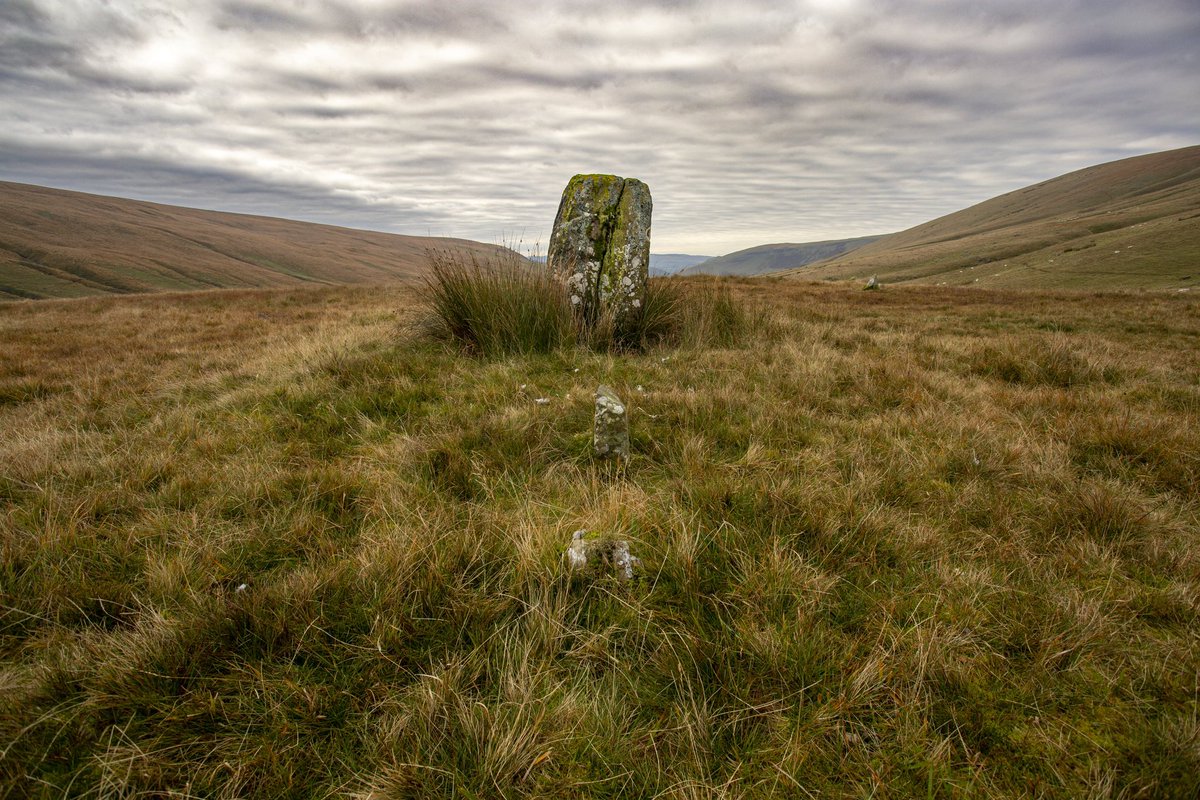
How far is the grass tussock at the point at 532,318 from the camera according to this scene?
648 centimetres

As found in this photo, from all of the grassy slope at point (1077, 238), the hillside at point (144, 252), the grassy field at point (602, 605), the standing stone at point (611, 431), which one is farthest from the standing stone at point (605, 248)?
the hillside at point (144, 252)

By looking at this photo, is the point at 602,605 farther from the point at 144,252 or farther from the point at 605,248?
the point at 144,252

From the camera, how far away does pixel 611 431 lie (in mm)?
3377

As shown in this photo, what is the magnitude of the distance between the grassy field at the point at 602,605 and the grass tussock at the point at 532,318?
2263 millimetres

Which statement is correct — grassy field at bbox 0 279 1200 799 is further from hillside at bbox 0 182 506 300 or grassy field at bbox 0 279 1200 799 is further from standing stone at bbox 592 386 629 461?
hillside at bbox 0 182 506 300

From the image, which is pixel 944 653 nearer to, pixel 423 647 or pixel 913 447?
pixel 423 647

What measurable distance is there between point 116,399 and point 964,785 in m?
7.41

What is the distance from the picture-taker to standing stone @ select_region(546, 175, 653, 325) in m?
7.12

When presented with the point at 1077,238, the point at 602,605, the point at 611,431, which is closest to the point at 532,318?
the point at 611,431

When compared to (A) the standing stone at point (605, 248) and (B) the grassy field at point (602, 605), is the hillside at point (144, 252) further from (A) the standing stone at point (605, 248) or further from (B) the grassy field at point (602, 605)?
(B) the grassy field at point (602, 605)

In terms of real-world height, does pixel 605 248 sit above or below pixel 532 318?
above

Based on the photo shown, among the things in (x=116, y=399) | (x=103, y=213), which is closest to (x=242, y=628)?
(x=116, y=399)

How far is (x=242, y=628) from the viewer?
1799 millimetres

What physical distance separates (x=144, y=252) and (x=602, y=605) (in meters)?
164
